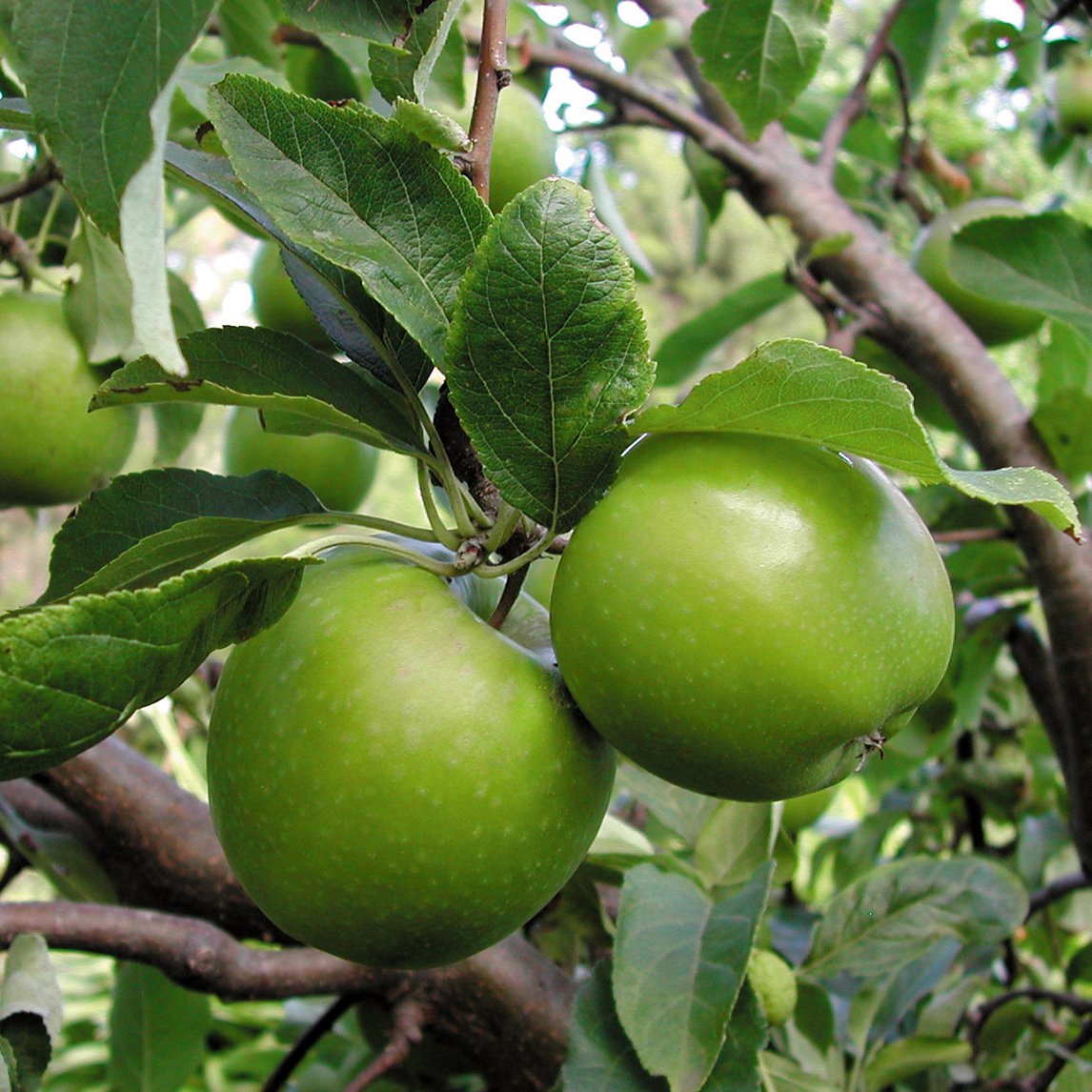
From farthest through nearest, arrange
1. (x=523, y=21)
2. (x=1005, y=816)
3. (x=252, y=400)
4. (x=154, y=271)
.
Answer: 1. (x=1005, y=816)
2. (x=523, y=21)
3. (x=252, y=400)
4. (x=154, y=271)

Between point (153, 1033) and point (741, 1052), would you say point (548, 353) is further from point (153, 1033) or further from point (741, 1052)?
point (153, 1033)

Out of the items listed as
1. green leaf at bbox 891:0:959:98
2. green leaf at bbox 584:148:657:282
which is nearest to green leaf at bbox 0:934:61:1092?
green leaf at bbox 584:148:657:282

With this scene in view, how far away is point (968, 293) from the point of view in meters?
1.03

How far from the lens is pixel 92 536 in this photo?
44cm

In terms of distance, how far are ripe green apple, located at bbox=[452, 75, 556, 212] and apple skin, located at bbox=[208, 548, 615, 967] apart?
0.39 m

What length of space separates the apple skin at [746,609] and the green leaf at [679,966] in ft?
0.51

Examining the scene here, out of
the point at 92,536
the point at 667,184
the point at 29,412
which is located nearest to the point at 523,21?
the point at 29,412

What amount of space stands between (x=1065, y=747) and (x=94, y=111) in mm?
801

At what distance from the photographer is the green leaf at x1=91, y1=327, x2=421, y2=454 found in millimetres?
421

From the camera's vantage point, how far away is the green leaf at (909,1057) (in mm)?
726

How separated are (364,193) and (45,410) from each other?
0.38m

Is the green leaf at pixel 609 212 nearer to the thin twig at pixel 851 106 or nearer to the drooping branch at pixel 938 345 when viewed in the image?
the drooping branch at pixel 938 345

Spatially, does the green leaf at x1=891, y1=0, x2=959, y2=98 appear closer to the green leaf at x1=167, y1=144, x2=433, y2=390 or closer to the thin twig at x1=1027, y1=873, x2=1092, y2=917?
the thin twig at x1=1027, y1=873, x2=1092, y2=917

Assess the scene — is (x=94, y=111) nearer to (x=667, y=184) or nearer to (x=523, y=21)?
(x=523, y=21)
